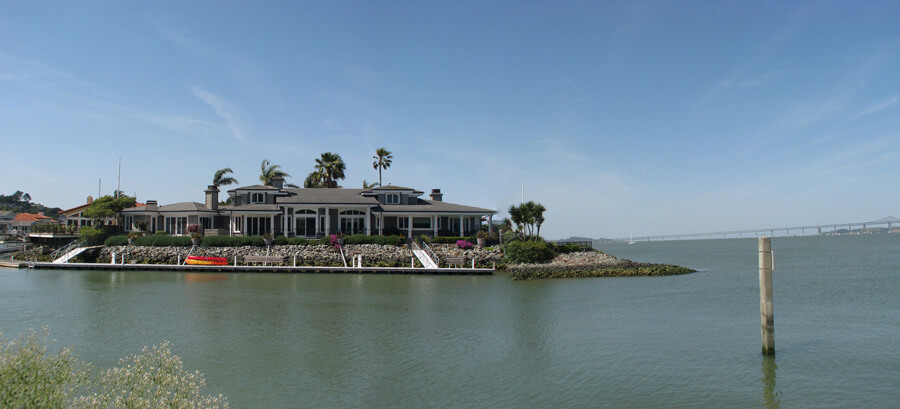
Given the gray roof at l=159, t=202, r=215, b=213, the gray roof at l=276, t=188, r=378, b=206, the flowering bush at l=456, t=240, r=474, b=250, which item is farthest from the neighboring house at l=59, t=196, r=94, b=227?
the flowering bush at l=456, t=240, r=474, b=250

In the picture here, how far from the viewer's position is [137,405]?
251 inches

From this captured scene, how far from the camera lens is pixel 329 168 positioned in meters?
69.0

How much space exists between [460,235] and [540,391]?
37.1 metres

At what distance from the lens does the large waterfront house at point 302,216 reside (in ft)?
157

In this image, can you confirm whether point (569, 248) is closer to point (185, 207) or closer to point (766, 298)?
point (766, 298)

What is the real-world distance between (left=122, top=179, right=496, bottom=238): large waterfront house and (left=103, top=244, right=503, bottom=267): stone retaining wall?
3.75 meters

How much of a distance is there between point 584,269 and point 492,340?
2516cm

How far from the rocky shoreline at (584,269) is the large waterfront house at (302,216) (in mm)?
9429

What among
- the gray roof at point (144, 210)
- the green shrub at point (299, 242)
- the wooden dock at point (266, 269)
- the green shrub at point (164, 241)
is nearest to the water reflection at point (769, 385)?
the wooden dock at point (266, 269)

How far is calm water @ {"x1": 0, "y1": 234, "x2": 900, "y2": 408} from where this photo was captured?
11.9 meters

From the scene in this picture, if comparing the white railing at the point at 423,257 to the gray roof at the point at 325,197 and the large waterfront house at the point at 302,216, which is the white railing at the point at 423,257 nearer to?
the large waterfront house at the point at 302,216

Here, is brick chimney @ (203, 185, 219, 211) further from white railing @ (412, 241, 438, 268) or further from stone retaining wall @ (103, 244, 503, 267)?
white railing @ (412, 241, 438, 268)

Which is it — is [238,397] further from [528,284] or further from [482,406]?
[528,284]

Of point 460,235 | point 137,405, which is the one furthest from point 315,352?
point 460,235
